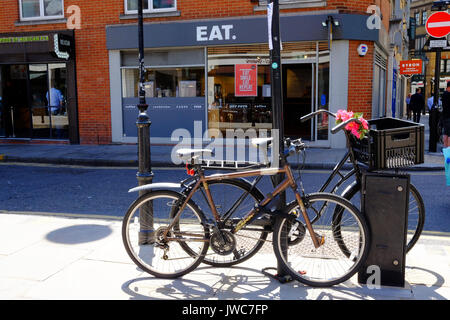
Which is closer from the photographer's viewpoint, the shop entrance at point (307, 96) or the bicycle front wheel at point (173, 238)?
the bicycle front wheel at point (173, 238)

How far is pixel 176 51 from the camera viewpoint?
13430mm

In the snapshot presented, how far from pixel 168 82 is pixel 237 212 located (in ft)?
33.9

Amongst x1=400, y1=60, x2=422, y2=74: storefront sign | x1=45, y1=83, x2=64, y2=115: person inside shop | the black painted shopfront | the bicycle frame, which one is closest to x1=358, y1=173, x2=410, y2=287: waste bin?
the bicycle frame

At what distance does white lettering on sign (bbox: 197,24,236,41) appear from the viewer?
12641 mm

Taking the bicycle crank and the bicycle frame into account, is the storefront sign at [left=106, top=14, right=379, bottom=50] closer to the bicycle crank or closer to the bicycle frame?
the bicycle frame

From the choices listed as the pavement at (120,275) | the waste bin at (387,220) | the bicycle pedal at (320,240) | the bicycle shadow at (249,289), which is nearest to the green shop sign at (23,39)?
the pavement at (120,275)

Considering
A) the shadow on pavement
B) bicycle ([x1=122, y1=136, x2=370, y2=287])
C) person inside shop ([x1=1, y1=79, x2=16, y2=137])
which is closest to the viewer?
bicycle ([x1=122, y1=136, x2=370, y2=287])

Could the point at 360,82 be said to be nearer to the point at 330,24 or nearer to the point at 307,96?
the point at 307,96

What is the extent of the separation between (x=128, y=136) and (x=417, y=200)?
11.2m

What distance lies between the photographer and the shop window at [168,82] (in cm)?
1346

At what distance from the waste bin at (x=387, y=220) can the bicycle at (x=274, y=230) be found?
13 centimetres

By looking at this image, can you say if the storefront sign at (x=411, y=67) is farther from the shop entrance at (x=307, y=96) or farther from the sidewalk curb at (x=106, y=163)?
the sidewalk curb at (x=106, y=163)

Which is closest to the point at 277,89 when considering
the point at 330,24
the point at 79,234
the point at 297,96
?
the point at 79,234
